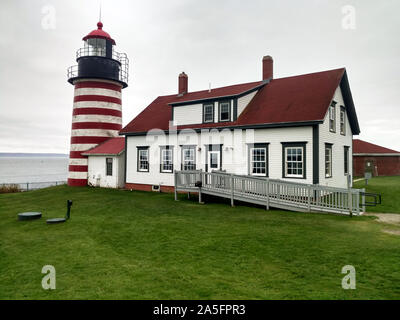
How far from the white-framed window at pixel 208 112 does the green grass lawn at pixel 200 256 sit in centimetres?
908

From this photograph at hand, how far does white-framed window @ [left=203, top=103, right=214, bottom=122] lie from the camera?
66.3ft

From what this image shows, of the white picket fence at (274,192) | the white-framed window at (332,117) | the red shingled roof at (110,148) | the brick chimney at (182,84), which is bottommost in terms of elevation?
the white picket fence at (274,192)

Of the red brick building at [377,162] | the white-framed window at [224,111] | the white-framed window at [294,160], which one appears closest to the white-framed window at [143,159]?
the white-framed window at [224,111]

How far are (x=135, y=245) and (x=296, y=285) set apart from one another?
475cm

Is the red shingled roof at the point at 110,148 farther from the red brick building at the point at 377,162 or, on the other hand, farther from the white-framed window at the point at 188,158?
the red brick building at the point at 377,162

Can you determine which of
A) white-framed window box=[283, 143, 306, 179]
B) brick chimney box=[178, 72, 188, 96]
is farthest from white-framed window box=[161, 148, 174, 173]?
white-framed window box=[283, 143, 306, 179]

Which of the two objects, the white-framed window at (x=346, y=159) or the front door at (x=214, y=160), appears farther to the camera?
the white-framed window at (x=346, y=159)

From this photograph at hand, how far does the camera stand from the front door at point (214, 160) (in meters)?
19.5

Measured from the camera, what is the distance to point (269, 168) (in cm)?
1716

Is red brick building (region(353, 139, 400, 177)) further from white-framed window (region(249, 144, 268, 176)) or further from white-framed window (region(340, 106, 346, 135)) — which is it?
white-framed window (region(249, 144, 268, 176))

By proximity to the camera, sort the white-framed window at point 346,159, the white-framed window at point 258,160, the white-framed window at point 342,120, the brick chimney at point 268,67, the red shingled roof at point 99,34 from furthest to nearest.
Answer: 1. the red shingled roof at point 99,34
2. the brick chimney at point 268,67
3. the white-framed window at point 346,159
4. the white-framed window at point 342,120
5. the white-framed window at point 258,160

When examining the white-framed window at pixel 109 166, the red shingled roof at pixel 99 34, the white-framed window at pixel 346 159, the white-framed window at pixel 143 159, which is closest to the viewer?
the white-framed window at pixel 346 159
